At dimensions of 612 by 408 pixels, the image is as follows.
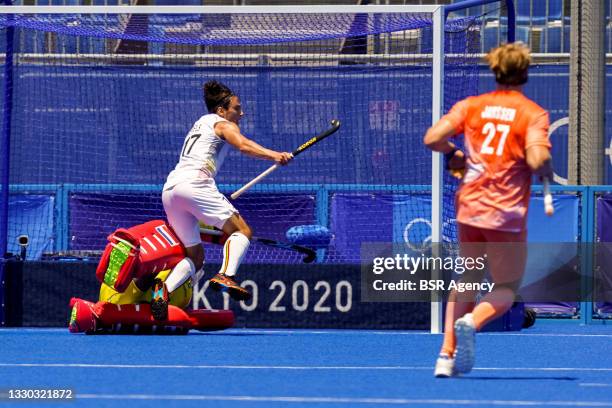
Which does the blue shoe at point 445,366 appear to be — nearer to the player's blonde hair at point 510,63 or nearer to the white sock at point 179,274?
the player's blonde hair at point 510,63

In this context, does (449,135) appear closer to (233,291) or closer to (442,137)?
(442,137)

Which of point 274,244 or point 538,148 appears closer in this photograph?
point 538,148

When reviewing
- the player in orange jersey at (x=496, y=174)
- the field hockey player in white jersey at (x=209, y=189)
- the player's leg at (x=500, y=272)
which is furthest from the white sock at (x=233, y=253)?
the player's leg at (x=500, y=272)

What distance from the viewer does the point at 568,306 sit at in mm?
12984

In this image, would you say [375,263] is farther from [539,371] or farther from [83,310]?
[539,371]

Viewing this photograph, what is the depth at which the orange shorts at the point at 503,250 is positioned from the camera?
289 inches

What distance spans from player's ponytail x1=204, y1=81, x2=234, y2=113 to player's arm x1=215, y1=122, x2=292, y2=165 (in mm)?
214

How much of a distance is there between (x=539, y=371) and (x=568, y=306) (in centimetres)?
510

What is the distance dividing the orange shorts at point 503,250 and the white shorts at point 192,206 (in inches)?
116

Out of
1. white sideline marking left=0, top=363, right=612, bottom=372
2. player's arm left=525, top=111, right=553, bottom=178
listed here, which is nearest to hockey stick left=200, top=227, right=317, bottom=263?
white sideline marking left=0, top=363, right=612, bottom=372

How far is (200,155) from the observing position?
10.2 m

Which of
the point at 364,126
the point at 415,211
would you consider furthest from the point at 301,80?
the point at 415,211

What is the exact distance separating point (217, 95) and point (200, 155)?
0.50 meters

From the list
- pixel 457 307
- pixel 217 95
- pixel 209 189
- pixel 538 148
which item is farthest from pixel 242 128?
pixel 538 148
